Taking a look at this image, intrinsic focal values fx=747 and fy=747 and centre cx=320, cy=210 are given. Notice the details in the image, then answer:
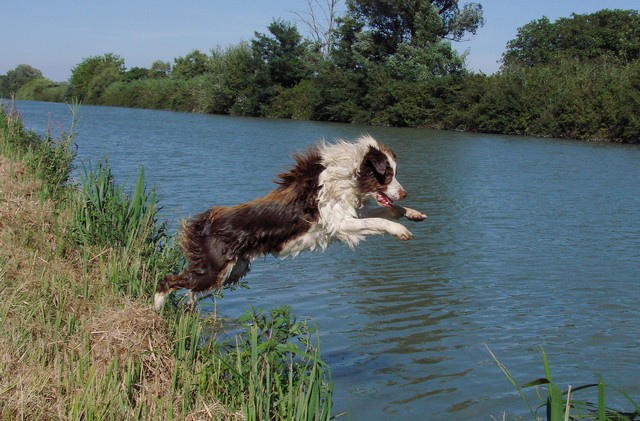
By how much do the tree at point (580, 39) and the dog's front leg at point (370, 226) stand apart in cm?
5443

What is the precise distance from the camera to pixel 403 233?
615 cm

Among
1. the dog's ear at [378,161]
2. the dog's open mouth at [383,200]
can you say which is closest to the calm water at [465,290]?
the dog's open mouth at [383,200]

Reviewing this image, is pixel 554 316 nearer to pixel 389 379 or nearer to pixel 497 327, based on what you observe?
pixel 497 327

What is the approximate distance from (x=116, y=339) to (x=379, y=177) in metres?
2.64

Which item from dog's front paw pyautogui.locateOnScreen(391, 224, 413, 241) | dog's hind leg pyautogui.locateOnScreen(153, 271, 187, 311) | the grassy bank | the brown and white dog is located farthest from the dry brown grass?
dog's front paw pyautogui.locateOnScreen(391, 224, 413, 241)

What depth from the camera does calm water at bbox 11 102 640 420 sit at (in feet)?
22.5

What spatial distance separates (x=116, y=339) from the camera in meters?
5.31

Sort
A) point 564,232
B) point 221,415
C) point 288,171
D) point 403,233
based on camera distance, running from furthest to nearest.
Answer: point 564,232
point 288,171
point 403,233
point 221,415

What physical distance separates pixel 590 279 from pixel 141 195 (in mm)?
6394

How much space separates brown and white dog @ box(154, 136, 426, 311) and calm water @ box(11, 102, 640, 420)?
143cm

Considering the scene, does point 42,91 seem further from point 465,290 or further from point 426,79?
point 465,290

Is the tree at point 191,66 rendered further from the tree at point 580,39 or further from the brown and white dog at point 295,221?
the brown and white dog at point 295,221

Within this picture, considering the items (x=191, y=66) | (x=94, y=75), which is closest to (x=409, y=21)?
(x=191, y=66)

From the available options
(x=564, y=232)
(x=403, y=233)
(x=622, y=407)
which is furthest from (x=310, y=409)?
(x=564, y=232)
